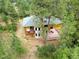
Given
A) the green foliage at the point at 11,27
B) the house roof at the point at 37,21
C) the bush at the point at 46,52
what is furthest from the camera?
the green foliage at the point at 11,27

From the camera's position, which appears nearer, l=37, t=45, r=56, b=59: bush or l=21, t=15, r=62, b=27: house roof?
l=37, t=45, r=56, b=59: bush

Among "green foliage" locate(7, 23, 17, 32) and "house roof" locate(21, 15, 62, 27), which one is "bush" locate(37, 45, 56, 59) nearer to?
"house roof" locate(21, 15, 62, 27)

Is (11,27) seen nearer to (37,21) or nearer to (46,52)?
(37,21)

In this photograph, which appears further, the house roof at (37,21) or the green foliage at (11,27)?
the green foliage at (11,27)

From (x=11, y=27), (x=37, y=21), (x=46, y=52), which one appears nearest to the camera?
(x=46, y=52)

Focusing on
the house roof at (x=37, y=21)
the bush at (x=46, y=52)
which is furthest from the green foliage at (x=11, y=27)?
the bush at (x=46, y=52)

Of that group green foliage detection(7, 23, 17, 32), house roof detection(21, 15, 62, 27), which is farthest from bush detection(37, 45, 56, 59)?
green foliage detection(7, 23, 17, 32)

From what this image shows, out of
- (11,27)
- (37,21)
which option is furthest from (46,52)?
(11,27)

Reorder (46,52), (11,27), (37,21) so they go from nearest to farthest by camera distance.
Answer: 1. (46,52)
2. (37,21)
3. (11,27)

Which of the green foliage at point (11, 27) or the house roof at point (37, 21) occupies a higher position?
the house roof at point (37, 21)

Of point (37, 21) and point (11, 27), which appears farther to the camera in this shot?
point (11, 27)

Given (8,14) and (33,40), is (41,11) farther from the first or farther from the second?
(8,14)

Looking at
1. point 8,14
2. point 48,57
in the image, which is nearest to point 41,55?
point 48,57

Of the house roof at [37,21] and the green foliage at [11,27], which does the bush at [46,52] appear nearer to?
the house roof at [37,21]
